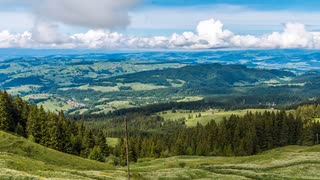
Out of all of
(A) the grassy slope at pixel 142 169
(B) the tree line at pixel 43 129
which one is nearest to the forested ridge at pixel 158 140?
(B) the tree line at pixel 43 129

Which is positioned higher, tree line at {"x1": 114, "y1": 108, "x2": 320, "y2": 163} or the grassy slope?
the grassy slope

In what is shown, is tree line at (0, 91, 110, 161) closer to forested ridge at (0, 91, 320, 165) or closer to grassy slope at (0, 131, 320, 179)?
forested ridge at (0, 91, 320, 165)

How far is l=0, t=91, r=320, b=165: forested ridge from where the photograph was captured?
130 meters

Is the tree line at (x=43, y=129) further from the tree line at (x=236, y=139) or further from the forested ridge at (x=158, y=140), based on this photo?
the tree line at (x=236, y=139)

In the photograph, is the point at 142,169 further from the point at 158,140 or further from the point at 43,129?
the point at 158,140

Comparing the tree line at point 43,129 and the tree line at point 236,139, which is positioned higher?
the tree line at point 43,129

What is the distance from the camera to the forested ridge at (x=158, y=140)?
13050 cm

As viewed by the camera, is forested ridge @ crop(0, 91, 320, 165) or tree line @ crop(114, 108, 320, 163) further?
tree line @ crop(114, 108, 320, 163)

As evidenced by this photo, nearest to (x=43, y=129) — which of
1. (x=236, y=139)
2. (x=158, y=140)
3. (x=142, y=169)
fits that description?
(x=142, y=169)

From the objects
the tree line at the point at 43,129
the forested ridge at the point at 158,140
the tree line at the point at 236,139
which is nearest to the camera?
the tree line at the point at 43,129

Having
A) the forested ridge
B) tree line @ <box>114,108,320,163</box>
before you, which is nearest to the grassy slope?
the forested ridge

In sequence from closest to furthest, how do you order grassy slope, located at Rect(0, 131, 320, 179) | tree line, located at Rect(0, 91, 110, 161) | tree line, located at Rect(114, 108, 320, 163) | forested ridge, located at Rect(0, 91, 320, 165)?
grassy slope, located at Rect(0, 131, 320, 179), tree line, located at Rect(0, 91, 110, 161), forested ridge, located at Rect(0, 91, 320, 165), tree line, located at Rect(114, 108, 320, 163)

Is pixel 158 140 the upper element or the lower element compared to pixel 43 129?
lower

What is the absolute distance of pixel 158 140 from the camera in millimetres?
175500
